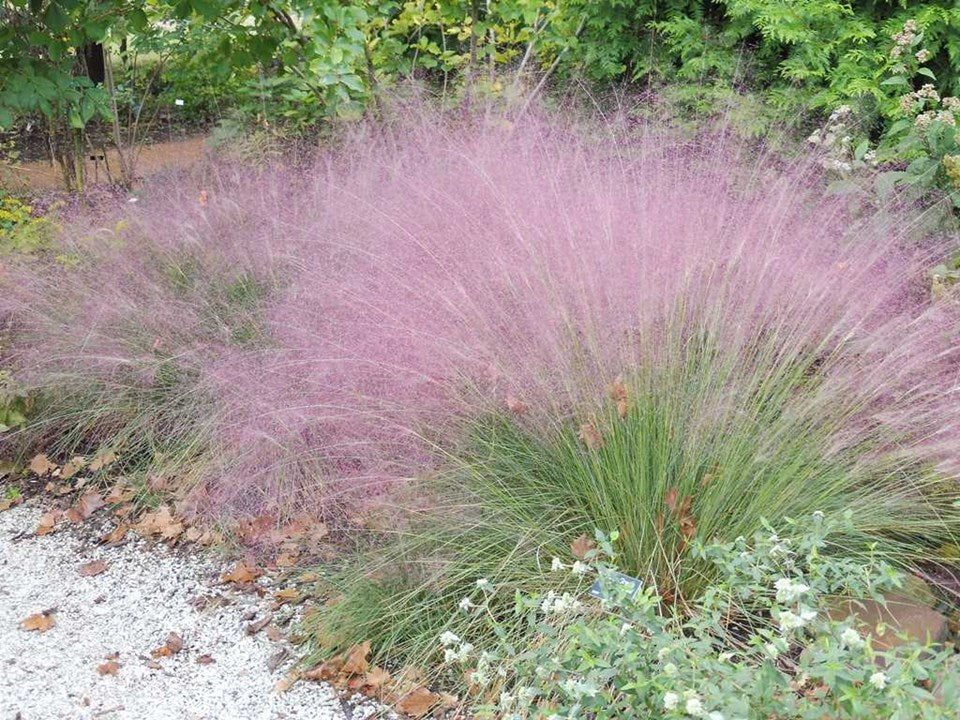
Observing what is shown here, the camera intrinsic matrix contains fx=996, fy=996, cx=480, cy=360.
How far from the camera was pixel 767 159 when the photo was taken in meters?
3.65

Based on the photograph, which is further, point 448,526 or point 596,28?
point 596,28

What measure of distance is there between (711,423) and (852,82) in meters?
3.02

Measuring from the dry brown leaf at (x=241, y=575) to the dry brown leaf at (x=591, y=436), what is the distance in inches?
51.7

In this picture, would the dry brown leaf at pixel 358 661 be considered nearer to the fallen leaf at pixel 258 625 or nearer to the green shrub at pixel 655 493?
the green shrub at pixel 655 493

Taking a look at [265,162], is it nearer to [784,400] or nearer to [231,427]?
[231,427]

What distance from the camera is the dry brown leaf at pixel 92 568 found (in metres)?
3.45

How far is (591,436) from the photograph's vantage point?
2689 mm

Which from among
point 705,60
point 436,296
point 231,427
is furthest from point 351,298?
point 705,60

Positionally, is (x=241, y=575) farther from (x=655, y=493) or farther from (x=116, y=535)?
(x=655, y=493)

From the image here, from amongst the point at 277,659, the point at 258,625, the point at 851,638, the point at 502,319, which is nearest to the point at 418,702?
the point at 277,659

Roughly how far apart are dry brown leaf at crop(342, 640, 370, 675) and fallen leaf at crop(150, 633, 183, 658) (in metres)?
0.59

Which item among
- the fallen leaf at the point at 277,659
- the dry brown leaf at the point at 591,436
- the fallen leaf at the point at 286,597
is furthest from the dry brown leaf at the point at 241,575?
the dry brown leaf at the point at 591,436

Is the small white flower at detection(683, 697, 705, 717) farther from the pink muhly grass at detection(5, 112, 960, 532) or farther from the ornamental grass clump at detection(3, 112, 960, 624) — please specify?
the pink muhly grass at detection(5, 112, 960, 532)

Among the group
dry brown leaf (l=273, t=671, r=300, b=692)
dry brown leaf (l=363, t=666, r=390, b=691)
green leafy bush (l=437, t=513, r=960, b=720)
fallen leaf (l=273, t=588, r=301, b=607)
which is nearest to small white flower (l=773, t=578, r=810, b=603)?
green leafy bush (l=437, t=513, r=960, b=720)
